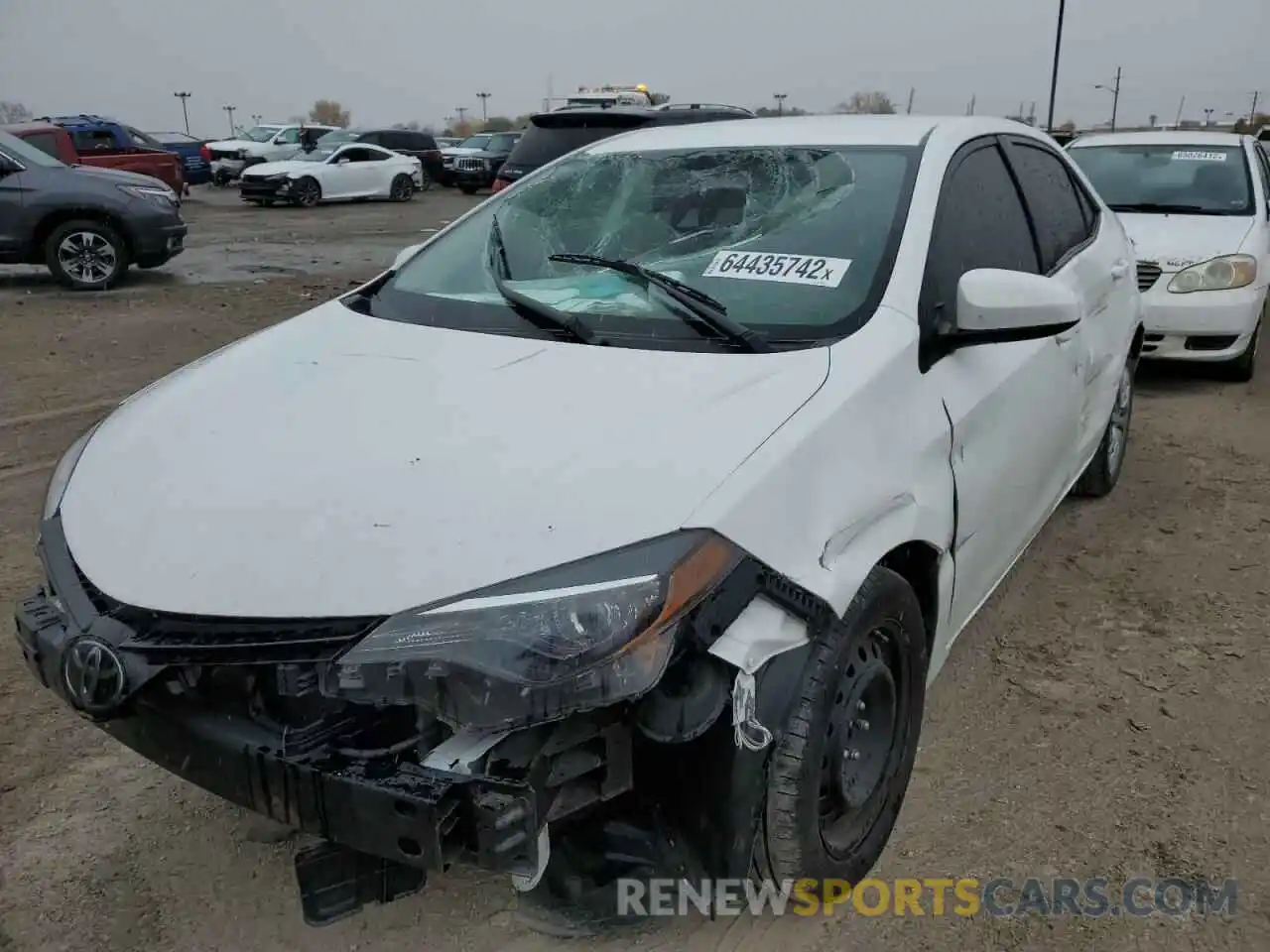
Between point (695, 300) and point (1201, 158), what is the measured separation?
21.9 feet

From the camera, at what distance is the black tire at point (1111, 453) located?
4445 mm

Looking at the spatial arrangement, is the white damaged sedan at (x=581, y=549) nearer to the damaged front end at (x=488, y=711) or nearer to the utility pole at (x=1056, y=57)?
the damaged front end at (x=488, y=711)

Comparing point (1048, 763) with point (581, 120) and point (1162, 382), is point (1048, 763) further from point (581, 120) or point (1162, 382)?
point (581, 120)

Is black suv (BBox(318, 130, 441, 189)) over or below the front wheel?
over

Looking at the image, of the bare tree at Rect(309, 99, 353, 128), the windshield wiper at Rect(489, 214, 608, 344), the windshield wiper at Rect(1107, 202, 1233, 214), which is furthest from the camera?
the bare tree at Rect(309, 99, 353, 128)

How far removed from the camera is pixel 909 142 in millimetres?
2918

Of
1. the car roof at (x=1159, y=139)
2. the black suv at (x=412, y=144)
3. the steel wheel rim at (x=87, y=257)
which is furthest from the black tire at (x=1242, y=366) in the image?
the black suv at (x=412, y=144)

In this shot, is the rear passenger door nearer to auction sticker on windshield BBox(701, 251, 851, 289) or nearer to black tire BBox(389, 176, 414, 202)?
auction sticker on windshield BBox(701, 251, 851, 289)

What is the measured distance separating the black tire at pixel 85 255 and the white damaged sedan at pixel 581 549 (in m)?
8.79

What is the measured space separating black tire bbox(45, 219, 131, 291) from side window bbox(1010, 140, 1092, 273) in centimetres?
Answer: 937

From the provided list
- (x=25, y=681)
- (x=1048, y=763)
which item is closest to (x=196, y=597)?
(x=25, y=681)

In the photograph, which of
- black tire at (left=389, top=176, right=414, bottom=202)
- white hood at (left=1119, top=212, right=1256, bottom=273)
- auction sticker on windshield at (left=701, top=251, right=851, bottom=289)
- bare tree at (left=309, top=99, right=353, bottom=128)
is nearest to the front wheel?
white hood at (left=1119, top=212, right=1256, bottom=273)

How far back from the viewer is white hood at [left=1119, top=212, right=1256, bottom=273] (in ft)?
21.4

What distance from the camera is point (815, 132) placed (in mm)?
3158
